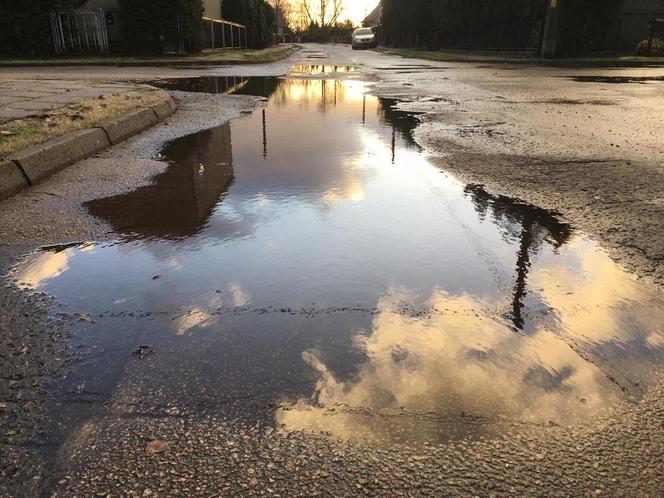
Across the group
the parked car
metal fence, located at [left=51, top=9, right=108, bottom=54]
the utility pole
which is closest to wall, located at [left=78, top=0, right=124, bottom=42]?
metal fence, located at [left=51, top=9, right=108, bottom=54]

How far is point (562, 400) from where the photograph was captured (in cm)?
195

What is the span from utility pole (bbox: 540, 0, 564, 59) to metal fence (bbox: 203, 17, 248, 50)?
16030 mm

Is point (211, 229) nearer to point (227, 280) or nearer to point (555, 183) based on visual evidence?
point (227, 280)

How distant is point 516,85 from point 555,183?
10624 mm

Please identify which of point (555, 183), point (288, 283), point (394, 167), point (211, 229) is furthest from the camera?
point (394, 167)

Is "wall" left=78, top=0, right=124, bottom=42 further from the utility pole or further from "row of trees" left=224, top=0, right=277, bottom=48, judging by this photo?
the utility pole

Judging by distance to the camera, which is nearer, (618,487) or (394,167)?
(618,487)

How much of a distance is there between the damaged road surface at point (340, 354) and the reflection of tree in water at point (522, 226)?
2 centimetres

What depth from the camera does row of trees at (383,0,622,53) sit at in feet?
82.7

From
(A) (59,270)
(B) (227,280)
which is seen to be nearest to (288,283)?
(B) (227,280)

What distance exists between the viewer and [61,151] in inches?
203

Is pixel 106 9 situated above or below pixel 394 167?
above

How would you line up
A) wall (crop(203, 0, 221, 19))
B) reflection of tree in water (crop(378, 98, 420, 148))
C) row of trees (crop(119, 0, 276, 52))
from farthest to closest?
wall (crop(203, 0, 221, 19))
row of trees (crop(119, 0, 276, 52))
reflection of tree in water (crop(378, 98, 420, 148))

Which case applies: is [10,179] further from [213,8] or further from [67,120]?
[213,8]
